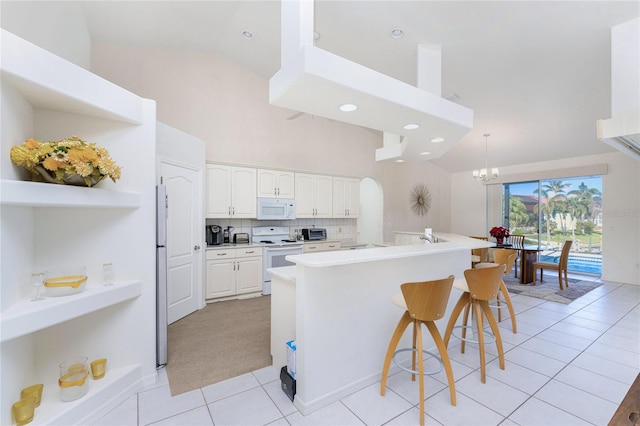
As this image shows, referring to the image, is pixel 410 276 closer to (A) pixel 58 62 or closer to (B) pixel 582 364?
(B) pixel 582 364

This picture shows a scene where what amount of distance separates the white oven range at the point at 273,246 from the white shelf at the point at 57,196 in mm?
2763

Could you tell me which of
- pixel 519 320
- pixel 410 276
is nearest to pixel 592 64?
pixel 519 320

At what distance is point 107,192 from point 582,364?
164 inches

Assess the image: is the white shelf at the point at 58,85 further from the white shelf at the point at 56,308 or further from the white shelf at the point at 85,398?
the white shelf at the point at 85,398

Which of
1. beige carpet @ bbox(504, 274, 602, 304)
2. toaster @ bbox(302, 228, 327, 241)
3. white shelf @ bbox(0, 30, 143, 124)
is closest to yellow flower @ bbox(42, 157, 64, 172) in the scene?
white shelf @ bbox(0, 30, 143, 124)

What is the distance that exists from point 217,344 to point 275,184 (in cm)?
283

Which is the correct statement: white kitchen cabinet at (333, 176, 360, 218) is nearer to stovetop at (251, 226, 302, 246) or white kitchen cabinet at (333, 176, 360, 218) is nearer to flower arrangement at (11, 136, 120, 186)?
stovetop at (251, 226, 302, 246)

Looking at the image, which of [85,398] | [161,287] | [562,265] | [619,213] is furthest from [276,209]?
[619,213]

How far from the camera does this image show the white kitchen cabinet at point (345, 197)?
5.85 meters

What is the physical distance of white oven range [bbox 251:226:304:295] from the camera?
474cm

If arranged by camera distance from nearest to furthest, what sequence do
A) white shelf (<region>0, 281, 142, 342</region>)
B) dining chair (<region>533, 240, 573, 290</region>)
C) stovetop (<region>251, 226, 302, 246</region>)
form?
white shelf (<region>0, 281, 142, 342</region>), stovetop (<region>251, 226, 302, 246</region>), dining chair (<region>533, 240, 573, 290</region>)

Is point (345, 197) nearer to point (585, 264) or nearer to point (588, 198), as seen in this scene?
point (588, 198)

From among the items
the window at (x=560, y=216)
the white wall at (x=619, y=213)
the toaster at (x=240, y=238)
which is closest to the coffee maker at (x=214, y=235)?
the toaster at (x=240, y=238)

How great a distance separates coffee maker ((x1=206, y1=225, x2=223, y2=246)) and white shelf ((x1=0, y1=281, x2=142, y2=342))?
2342 mm
